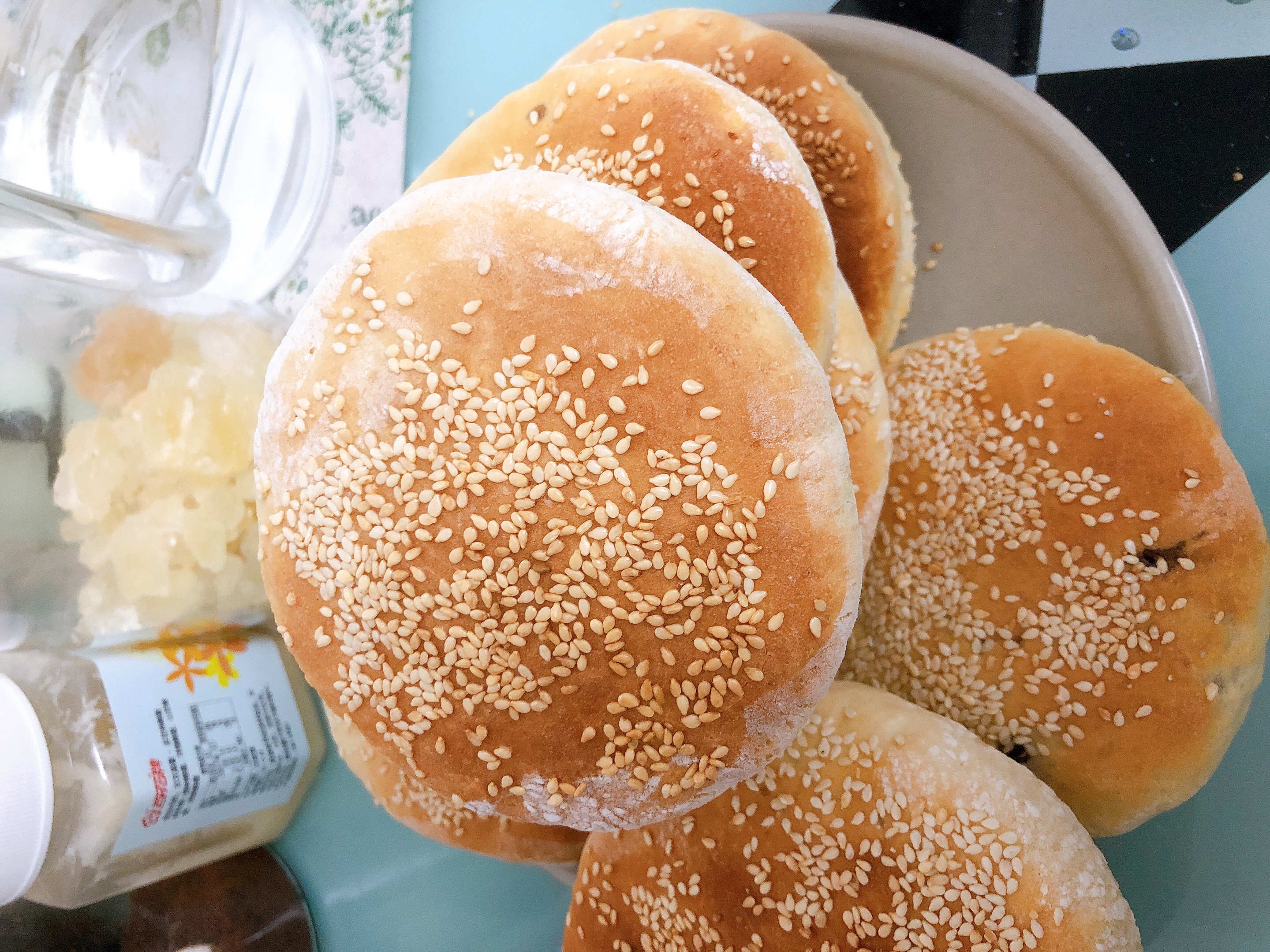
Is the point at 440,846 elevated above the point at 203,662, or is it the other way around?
the point at 203,662

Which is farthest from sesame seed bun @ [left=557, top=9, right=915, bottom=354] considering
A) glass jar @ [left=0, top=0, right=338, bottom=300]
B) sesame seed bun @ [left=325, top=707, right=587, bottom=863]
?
sesame seed bun @ [left=325, top=707, right=587, bottom=863]

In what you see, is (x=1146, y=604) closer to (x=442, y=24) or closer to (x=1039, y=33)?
(x=1039, y=33)

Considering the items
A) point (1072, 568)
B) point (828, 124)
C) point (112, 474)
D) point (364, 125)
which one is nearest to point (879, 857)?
point (1072, 568)

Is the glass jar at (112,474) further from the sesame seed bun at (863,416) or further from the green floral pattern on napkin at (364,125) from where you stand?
the sesame seed bun at (863,416)

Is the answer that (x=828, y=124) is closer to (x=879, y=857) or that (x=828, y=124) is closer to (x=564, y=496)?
(x=564, y=496)

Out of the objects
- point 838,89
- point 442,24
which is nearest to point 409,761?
point 838,89

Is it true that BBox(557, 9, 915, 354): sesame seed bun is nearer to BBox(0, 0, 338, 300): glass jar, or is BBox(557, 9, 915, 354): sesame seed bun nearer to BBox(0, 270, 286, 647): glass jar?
BBox(0, 0, 338, 300): glass jar

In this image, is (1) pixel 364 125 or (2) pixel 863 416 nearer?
(2) pixel 863 416
